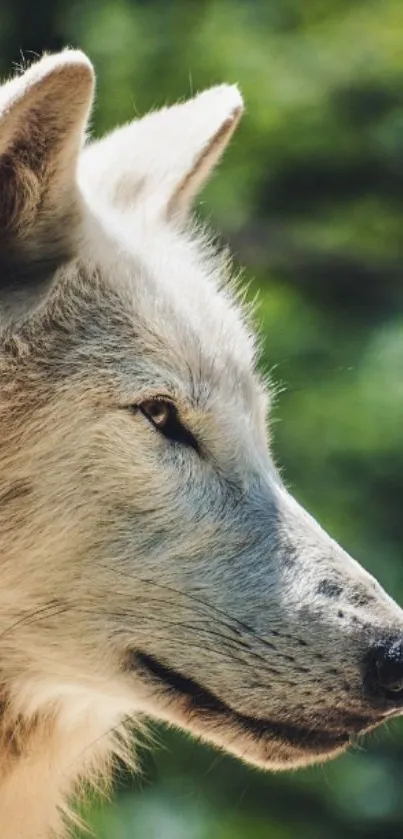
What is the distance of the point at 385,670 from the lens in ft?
8.83

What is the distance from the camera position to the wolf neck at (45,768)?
9.98 feet

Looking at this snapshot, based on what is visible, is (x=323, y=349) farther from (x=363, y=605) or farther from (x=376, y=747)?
(x=363, y=605)

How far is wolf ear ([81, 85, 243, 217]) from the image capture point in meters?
3.38

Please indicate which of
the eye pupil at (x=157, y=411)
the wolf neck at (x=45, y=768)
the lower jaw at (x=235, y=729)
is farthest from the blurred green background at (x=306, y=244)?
the eye pupil at (x=157, y=411)

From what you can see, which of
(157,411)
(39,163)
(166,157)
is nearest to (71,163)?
(39,163)

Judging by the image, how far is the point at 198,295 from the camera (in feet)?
10.2

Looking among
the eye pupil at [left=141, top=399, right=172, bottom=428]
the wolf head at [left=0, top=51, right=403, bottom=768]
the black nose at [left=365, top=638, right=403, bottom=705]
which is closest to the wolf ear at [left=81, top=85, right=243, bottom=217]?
the wolf head at [left=0, top=51, right=403, bottom=768]

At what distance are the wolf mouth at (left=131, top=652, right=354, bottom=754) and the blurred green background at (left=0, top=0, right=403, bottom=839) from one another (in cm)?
299

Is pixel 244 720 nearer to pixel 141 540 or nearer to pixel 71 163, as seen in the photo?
pixel 141 540

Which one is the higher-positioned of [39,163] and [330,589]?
[39,163]

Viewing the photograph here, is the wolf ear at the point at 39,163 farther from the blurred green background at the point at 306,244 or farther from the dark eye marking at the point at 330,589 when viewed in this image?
the blurred green background at the point at 306,244

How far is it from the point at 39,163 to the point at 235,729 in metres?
0.98

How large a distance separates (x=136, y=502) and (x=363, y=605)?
16.1 inches

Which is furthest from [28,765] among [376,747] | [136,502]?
[376,747]
